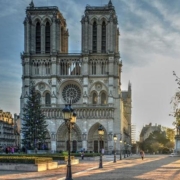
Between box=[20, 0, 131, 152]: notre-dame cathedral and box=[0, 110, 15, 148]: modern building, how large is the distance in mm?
33679

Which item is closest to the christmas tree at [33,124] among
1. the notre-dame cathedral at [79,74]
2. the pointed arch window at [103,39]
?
the notre-dame cathedral at [79,74]

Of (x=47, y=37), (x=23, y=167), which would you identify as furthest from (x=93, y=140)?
(x=23, y=167)

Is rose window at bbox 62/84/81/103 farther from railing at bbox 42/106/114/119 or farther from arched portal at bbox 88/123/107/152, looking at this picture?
arched portal at bbox 88/123/107/152

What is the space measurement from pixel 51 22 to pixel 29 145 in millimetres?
36281

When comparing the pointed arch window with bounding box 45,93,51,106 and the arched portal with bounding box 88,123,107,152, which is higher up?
the pointed arch window with bounding box 45,93,51,106

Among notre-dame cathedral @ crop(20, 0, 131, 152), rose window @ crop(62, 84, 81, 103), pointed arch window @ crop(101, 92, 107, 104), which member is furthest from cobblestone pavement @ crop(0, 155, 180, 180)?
rose window @ crop(62, 84, 81, 103)

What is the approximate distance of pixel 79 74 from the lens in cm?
11212

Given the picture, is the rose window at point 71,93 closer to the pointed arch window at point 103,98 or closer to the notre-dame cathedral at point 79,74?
the notre-dame cathedral at point 79,74

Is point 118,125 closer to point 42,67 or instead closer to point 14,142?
point 42,67

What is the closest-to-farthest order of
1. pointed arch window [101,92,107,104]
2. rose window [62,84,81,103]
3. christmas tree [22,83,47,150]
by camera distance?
christmas tree [22,83,47,150]
pointed arch window [101,92,107,104]
rose window [62,84,81,103]

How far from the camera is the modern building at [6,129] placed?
5562 inches

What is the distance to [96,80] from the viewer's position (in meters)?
110

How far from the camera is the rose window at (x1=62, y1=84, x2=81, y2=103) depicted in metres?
112

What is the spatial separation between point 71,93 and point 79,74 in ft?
15.7
